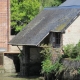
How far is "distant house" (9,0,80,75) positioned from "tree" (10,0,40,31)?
17.9 meters

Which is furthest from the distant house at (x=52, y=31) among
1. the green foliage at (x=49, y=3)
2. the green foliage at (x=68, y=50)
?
the green foliage at (x=49, y=3)

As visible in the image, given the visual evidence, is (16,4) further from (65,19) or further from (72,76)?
(72,76)

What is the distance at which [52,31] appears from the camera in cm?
4366

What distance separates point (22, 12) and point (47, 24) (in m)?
22.5

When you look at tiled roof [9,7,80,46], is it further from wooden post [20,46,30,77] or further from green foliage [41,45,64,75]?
wooden post [20,46,30,77]

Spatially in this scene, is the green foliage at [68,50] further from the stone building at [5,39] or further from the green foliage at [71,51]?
the stone building at [5,39]

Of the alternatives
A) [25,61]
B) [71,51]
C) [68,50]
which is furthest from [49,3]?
[71,51]

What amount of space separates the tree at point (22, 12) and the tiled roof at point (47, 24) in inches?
682

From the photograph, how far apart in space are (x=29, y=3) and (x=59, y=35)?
78.9 feet

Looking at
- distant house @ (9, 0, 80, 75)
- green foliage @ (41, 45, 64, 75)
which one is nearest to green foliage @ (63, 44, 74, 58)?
green foliage @ (41, 45, 64, 75)

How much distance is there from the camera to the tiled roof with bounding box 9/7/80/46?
43875 mm

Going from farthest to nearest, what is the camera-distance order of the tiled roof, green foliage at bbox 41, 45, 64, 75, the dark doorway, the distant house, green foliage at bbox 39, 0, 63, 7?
green foliage at bbox 39, 0, 63, 7, the dark doorway, the tiled roof, the distant house, green foliage at bbox 41, 45, 64, 75

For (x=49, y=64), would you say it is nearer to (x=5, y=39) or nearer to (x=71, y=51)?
(x=71, y=51)

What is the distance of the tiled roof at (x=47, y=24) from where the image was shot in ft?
144
